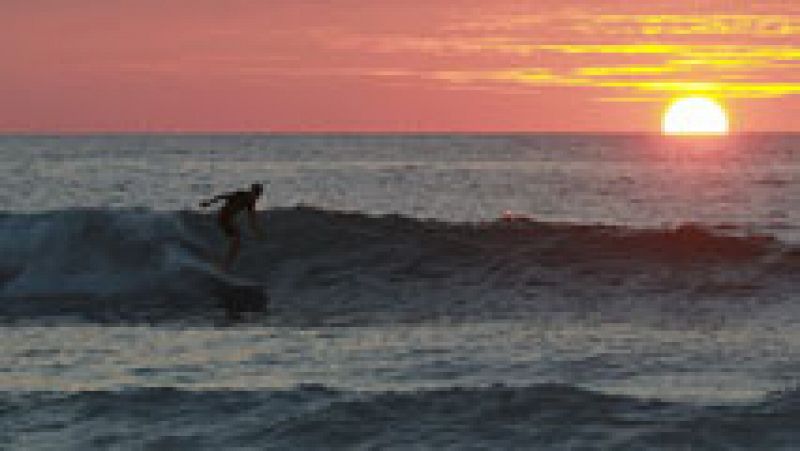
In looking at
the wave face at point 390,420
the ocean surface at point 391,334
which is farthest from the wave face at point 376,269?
the wave face at point 390,420

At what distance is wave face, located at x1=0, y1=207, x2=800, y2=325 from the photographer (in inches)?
1005

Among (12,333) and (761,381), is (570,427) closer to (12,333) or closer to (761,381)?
(761,381)

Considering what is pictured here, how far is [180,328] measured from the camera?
23.1m

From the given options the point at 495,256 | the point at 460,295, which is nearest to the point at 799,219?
the point at 495,256

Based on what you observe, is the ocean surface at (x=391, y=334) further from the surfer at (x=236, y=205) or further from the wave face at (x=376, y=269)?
the surfer at (x=236, y=205)

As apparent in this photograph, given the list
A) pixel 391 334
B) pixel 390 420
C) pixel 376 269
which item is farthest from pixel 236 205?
pixel 390 420

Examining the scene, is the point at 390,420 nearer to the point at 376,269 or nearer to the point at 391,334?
the point at 391,334

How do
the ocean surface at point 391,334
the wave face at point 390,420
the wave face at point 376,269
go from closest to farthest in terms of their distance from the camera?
the wave face at point 390,420, the ocean surface at point 391,334, the wave face at point 376,269

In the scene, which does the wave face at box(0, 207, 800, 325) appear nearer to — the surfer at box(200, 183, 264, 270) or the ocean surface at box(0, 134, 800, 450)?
the ocean surface at box(0, 134, 800, 450)

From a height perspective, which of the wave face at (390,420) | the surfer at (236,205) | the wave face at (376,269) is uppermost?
the surfer at (236,205)

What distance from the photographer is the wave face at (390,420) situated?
1484 centimetres

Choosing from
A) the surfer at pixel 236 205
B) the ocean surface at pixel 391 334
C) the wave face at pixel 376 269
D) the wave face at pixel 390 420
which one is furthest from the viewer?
the wave face at pixel 376 269

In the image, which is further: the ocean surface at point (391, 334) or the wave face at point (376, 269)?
the wave face at point (376, 269)

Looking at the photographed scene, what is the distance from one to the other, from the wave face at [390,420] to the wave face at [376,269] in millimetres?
7617
